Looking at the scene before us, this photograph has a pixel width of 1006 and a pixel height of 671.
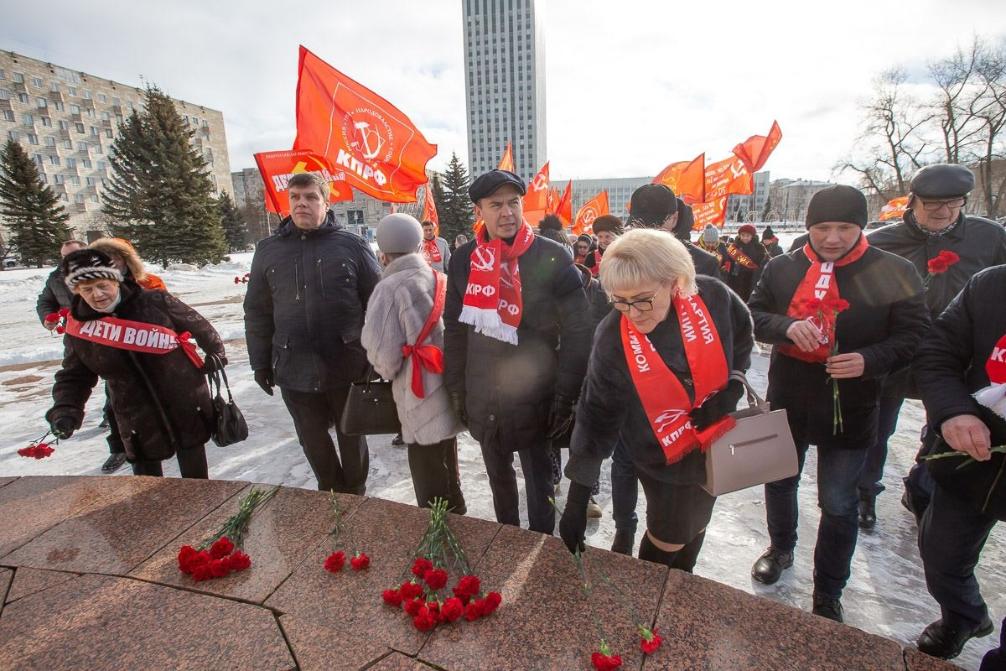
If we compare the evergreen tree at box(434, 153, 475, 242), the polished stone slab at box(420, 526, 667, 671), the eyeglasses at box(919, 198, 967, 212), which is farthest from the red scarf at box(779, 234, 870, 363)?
the evergreen tree at box(434, 153, 475, 242)

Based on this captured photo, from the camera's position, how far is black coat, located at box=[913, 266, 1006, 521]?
1.61m

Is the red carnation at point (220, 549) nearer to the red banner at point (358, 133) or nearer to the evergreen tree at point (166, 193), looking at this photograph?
the red banner at point (358, 133)

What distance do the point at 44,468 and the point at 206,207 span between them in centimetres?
2753

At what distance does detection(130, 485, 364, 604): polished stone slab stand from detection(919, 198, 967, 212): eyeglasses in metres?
3.44

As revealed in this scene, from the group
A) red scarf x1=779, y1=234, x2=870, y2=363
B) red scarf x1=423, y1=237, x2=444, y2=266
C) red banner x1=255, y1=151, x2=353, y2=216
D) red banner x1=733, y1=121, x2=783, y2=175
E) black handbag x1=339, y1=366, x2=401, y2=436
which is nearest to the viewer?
red scarf x1=779, y1=234, x2=870, y2=363

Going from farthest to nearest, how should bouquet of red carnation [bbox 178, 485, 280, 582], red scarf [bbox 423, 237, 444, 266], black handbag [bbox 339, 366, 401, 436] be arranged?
1. red scarf [bbox 423, 237, 444, 266]
2. black handbag [bbox 339, 366, 401, 436]
3. bouquet of red carnation [bbox 178, 485, 280, 582]

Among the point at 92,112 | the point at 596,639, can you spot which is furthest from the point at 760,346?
the point at 92,112

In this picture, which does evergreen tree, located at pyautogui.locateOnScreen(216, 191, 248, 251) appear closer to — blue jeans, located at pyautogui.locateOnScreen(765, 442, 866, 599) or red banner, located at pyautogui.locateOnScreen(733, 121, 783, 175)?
red banner, located at pyautogui.locateOnScreen(733, 121, 783, 175)

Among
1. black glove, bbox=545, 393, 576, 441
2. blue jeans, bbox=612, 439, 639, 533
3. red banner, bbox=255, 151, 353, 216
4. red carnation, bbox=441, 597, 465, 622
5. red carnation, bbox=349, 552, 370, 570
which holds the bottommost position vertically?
blue jeans, bbox=612, 439, 639, 533

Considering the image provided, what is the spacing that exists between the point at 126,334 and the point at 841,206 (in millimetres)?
3540

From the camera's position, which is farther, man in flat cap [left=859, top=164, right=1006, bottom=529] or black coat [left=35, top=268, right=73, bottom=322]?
black coat [left=35, top=268, right=73, bottom=322]

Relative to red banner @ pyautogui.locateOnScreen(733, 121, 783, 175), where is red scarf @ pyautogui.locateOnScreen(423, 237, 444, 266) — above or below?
below

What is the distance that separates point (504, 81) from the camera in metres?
104

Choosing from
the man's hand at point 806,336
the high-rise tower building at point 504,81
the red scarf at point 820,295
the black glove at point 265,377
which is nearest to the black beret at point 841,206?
the red scarf at point 820,295
